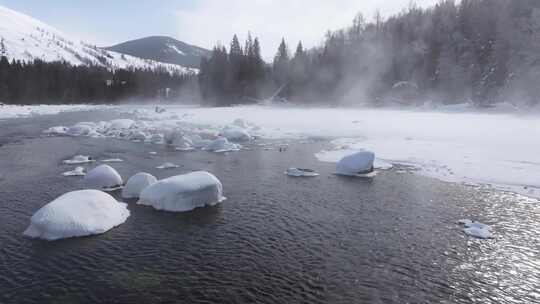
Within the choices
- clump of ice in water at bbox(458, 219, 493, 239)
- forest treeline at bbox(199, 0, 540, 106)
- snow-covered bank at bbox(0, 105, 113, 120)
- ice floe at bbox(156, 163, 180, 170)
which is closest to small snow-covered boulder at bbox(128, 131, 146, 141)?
ice floe at bbox(156, 163, 180, 170)

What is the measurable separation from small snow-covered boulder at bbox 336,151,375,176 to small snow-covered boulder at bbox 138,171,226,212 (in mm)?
11049

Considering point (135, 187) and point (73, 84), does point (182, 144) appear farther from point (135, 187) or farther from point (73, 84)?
point (73, 84)

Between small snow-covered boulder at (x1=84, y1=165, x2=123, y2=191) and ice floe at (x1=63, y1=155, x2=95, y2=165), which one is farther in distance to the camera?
ice floe at (x1=63, y1=155, x2=95, y2=165)

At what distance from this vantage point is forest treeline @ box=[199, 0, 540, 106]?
252ft

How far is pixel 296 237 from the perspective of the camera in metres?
15.8

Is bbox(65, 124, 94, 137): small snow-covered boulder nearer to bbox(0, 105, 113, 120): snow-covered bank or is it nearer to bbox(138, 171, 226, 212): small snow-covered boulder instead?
bbox(138, 171, 226, 212): small snow-covered boulder

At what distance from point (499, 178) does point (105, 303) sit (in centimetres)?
2507

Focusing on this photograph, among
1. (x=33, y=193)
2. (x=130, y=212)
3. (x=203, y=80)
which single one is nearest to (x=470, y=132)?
(x=130, y=212)

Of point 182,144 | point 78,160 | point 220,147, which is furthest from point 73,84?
point 78,160

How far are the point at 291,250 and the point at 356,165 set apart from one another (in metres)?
13.9

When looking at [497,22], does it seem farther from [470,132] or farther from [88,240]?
[88,240]

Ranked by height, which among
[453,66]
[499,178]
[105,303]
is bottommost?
[105,303]

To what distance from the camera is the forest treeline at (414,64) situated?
76.8 metres

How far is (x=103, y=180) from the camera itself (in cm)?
2214
